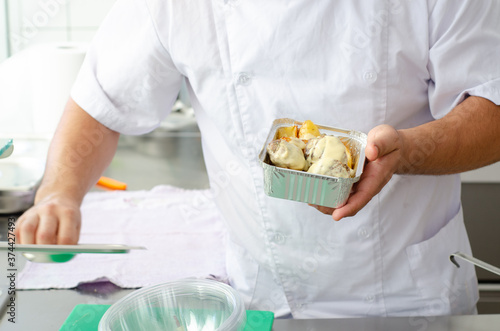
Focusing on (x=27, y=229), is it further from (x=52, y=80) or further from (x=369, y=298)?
(x=52, y=80)

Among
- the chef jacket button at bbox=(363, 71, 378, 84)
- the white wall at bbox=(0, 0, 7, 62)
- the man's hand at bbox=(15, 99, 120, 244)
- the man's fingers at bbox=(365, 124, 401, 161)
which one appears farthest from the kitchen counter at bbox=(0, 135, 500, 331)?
the white wall at bbox=(0, 0, 7, 62)

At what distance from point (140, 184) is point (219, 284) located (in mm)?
829

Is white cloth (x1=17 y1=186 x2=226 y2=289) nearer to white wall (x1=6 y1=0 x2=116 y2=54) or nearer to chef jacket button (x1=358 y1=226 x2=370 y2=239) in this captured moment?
chef jacket button (x1=358 y1=226 x2=370 y2=239)

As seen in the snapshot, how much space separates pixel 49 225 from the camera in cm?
89

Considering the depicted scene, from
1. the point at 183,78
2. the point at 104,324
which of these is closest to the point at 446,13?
the point at 183,78

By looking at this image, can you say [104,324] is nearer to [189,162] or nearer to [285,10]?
[285,10]

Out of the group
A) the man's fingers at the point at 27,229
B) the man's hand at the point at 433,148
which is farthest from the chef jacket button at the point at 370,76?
the man's fingers at the point at 27,229

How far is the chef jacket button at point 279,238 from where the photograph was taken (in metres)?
1.01

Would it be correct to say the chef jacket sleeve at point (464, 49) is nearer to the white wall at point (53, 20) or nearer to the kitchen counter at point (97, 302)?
the kitchen counter at point (97, 302)

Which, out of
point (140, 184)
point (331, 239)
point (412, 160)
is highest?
point (412, 160)

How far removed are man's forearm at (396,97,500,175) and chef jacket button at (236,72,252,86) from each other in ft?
0.91

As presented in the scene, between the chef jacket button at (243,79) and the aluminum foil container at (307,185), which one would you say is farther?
the chef jacket button at (243,79)

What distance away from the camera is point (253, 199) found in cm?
102

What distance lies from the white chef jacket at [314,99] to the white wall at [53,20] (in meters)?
1.37
